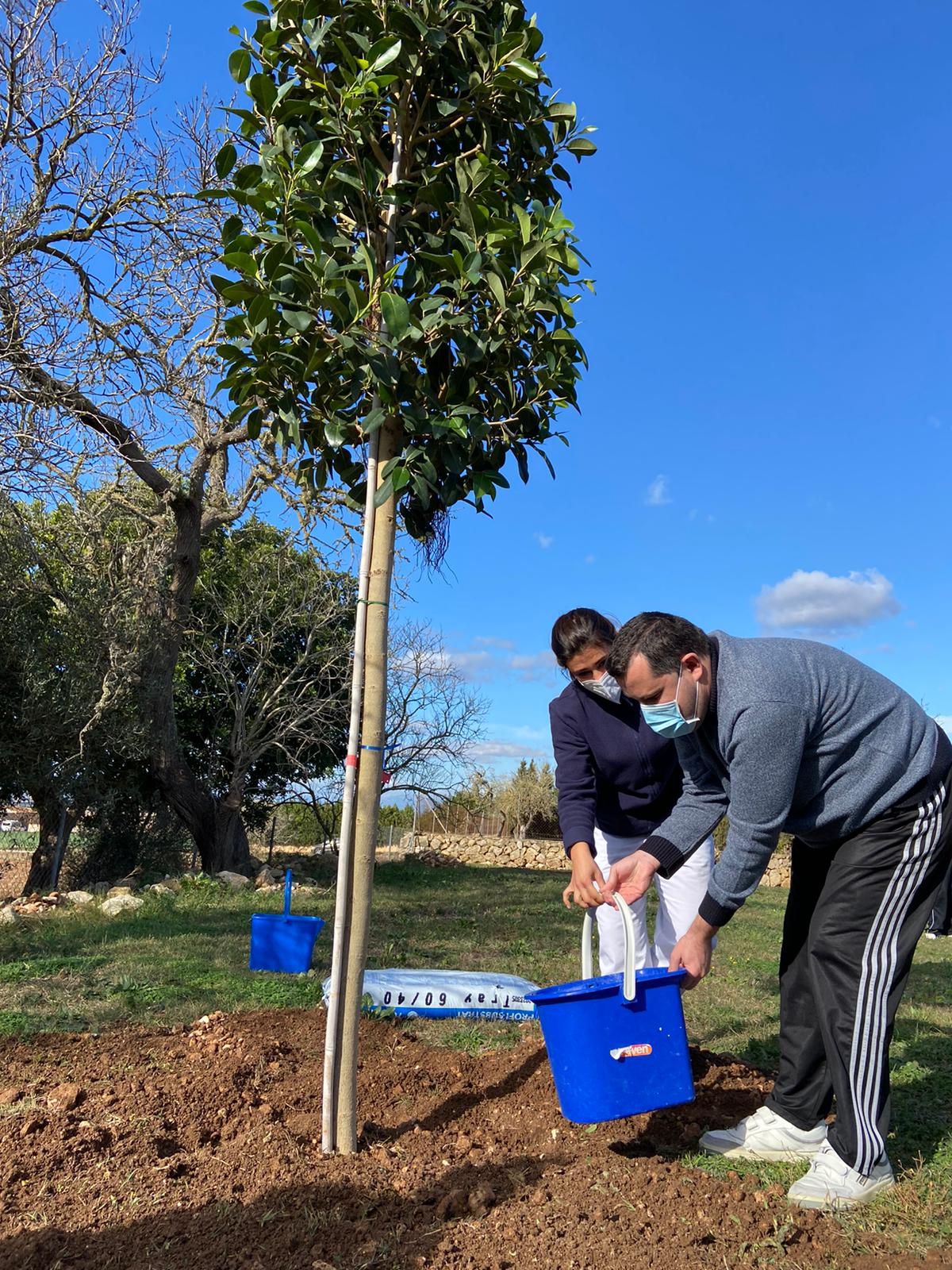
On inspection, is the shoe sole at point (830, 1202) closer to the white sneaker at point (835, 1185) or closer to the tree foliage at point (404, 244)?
A: the white sneaker at point (835, 1185)

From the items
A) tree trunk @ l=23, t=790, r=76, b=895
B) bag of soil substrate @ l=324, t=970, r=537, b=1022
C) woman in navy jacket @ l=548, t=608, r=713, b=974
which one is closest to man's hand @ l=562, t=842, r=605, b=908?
woman in navy jacket @ l=548, t=608, r=713, b=974

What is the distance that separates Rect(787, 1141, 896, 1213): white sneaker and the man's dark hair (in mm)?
1369

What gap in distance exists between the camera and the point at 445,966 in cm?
582

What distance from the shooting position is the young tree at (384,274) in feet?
8.31

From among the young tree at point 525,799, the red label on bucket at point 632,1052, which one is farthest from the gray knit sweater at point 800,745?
the young tree at point 525,799

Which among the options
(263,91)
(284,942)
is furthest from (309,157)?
(284,942)

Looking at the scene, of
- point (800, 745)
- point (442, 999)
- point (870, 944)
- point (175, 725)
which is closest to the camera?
point (800, 745)

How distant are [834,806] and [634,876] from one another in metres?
0.69

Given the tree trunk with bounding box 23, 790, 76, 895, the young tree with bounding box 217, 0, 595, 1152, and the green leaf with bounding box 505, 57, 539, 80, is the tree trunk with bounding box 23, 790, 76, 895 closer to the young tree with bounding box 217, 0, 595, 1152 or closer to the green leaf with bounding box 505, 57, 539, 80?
the young tree with bounding box 217, 0, 595, 1152

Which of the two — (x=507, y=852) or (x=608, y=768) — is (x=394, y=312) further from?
(x=507, y=852)

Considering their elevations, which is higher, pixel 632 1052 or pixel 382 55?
pixel 382 55

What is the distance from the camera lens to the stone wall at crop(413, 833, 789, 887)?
19.7 metres

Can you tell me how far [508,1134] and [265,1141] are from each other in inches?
28.5

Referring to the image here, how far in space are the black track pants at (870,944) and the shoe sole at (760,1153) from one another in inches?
10.8
